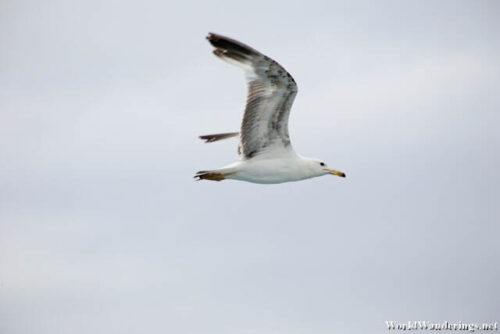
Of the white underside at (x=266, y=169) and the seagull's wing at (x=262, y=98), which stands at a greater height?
the seagull's wing at (x=262, y=98)

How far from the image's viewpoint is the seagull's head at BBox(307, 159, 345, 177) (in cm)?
2089

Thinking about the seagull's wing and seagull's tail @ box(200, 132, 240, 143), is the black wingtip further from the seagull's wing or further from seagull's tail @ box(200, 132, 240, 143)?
seagull's tail @ box(200, 132, 240, 143)

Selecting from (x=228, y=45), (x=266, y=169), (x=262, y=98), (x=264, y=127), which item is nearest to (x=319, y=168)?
(x=266, y=169)

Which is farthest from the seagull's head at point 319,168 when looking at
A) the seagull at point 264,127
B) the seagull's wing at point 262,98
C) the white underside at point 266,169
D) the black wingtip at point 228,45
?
the black wingtip at point 228,45

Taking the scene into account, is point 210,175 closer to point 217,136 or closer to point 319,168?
point 319,168

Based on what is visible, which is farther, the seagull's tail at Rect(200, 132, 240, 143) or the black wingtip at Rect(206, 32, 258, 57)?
the seagull's tail at Rect(200, 132, 240, 143)

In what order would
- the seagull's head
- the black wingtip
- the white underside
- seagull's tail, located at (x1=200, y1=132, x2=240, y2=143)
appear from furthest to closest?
seagull's tail, located at (x1=200, y1=132, x2=240, y2=143), the seagull's head, the white underside, the black wingtip

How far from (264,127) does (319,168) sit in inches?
69.0

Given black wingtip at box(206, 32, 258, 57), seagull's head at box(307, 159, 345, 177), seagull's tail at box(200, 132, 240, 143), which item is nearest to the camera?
black wingtip at box(206, 32, 258, 57)

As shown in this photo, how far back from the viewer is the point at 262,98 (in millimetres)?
19438

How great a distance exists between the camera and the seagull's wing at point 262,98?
18812 millimetres

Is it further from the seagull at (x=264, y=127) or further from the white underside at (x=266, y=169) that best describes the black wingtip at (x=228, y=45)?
the white underside at (x=266, y=169)

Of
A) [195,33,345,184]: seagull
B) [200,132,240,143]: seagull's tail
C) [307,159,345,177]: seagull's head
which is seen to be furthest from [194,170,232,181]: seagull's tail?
[200,132,240,143]: seagull's tail

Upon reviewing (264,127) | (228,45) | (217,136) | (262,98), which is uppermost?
(228,45)
